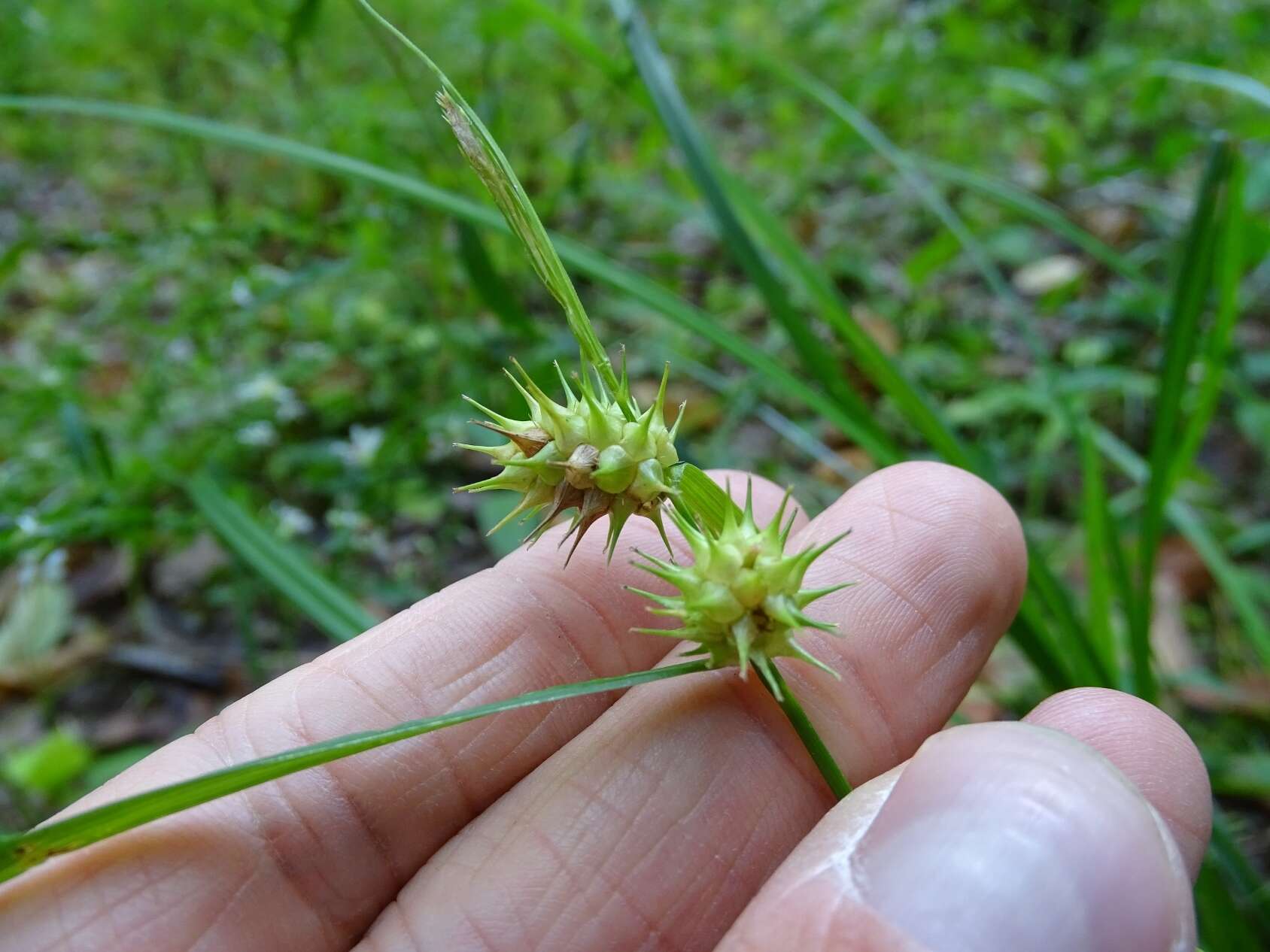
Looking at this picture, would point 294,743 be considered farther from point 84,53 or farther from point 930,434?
point 84,53

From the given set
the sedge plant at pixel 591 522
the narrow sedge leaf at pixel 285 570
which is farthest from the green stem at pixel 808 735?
the narrow sedge leaf at pixel 285 570

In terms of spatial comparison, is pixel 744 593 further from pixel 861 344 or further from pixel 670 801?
pixel 861 344

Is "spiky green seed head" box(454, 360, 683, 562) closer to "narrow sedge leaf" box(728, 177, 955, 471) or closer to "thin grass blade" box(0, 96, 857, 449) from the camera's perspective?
"thin grass blade" box(0, 96, 857, 449)

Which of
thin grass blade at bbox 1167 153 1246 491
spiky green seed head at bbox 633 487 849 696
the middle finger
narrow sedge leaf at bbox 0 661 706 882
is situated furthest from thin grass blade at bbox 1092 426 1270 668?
narrow sedge leaf at bbox 0 661 706 882

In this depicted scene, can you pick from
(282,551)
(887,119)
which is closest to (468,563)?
(282,551)

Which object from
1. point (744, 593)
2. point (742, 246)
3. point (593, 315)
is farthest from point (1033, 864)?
point (593, 315)

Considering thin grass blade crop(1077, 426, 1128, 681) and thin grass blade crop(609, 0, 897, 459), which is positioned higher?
thin grass blade crop(609, 0, 897, 459)
